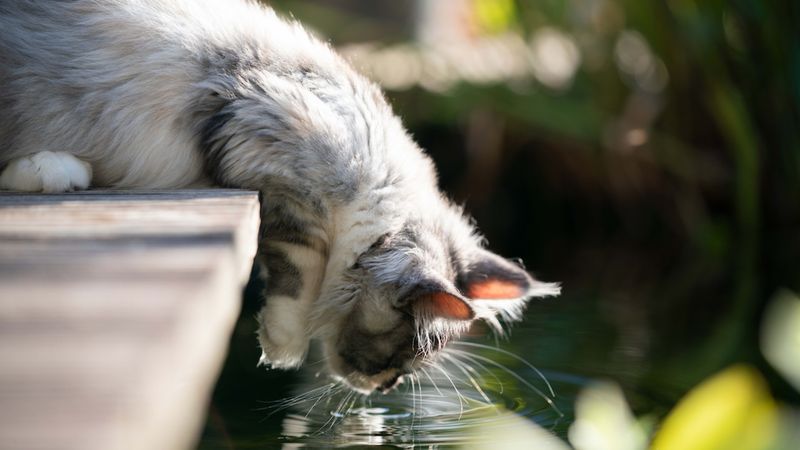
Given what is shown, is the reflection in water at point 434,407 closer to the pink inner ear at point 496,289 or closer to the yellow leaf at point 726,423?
the pink inner ear at point 496,289

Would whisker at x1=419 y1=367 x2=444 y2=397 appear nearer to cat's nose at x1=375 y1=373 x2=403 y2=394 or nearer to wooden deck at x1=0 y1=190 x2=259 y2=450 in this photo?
cat's nose at x1=375 y1=373 x2=403 y2=394

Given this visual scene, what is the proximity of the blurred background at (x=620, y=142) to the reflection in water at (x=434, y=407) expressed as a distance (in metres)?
0.56

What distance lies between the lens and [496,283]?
216cm

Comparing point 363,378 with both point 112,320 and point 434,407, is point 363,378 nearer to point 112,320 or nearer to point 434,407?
point 434,407

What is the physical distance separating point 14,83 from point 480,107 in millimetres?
3308

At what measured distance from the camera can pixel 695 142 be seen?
490 cm

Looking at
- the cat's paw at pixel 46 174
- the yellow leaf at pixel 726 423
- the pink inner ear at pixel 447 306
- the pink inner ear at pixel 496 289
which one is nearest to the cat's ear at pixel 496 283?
the pink inner ear at pixel 496 289

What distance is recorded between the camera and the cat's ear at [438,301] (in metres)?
1.76

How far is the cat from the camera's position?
1913mm

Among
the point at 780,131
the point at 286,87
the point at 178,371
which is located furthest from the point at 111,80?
the point at 780,131

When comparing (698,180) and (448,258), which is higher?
(448,258)

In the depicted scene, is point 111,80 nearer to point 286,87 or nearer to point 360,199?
point 286,87

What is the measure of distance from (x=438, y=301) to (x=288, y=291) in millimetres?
352

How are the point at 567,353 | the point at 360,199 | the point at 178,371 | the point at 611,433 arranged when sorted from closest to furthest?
the point at 611,433
the point at 178,371
the point at 360,199
the point at 567,353
